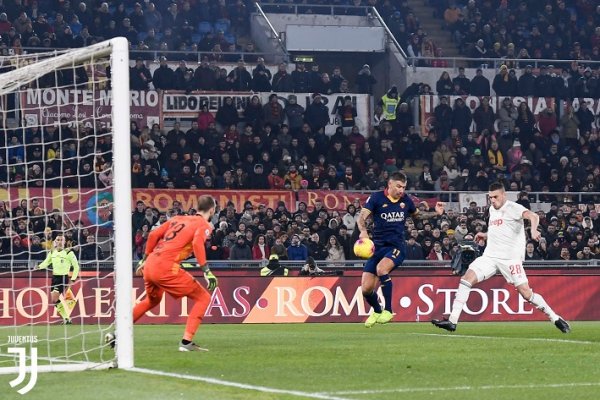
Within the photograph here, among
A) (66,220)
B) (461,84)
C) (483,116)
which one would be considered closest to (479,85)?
(461,84)

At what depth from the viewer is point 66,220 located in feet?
79.6

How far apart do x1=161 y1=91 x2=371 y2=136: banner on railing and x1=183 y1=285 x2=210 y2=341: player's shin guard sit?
20.5 meters

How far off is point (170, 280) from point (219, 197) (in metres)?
16.4

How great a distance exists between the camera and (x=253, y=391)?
10.1 m

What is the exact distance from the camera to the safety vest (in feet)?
117

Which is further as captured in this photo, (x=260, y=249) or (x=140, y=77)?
(x=140, y=77)

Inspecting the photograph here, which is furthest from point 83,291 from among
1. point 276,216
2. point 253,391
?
point 253,391

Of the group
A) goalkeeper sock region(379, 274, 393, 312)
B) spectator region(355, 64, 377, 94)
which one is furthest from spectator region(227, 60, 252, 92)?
goalkeeper sock region(379, 274, 393, 312)

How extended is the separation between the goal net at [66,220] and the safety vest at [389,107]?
8.80 metres

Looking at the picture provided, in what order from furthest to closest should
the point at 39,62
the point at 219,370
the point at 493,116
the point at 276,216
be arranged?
the point at 493,116
the point at 276,216
the point at 39,62
the point at 219,370

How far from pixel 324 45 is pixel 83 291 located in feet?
55.5

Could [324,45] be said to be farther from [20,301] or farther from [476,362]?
[476,362]

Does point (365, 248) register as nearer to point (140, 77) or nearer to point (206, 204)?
point (206, 204)

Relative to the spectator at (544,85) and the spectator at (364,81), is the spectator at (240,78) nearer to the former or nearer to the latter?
the spectator at (364,81)
